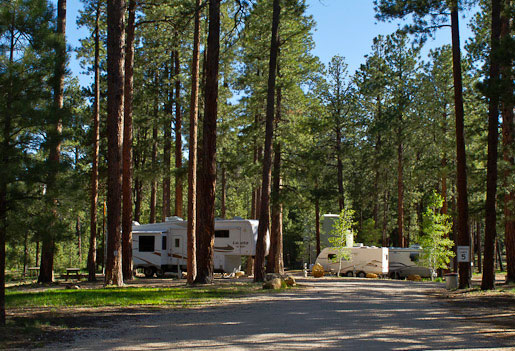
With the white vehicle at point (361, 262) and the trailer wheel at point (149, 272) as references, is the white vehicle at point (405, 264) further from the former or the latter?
the trailer wheel at point (149, 272)

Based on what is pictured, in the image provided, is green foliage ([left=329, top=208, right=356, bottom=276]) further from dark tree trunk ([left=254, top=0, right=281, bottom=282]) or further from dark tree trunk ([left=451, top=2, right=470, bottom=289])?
dark tree trunk ([left=451, top=2, right=470, bottom=289])

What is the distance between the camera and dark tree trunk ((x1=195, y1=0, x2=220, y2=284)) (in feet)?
54.4

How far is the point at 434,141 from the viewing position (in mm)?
30969

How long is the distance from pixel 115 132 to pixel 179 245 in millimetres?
11844

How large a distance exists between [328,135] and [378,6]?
2036 centimetres

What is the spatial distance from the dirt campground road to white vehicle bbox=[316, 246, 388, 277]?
19.8 metres

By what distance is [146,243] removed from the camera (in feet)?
88.7

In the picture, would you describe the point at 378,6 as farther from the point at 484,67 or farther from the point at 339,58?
the point at 339,58

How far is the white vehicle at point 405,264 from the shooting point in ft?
108

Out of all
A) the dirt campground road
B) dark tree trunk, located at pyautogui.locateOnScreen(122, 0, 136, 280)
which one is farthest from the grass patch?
dark tree trunk, located at pyautogui.locateOnScreen(122, 0, 136, 280)

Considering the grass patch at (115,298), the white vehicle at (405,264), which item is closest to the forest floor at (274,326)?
the grass patch at (115,298)

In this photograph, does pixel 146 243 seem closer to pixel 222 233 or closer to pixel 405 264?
pixel 222 233

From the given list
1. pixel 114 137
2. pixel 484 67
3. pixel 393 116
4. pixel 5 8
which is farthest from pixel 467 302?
pixel 393 116

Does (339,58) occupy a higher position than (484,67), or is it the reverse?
(339,58)
